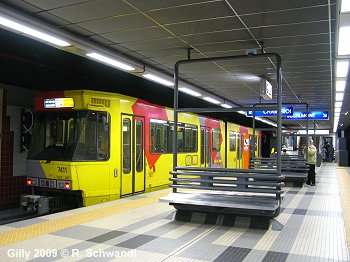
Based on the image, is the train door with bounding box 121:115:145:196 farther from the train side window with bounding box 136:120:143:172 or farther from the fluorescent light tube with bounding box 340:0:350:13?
the fluorescent light tube with bounding box 340:0:350:13

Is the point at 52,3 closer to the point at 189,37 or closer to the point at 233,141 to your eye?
the point at 189,37

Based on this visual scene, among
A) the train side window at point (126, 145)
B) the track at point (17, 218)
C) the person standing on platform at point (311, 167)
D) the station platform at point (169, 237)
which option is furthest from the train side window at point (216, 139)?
the track at point (17, 218)

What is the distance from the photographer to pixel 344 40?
6195 mm

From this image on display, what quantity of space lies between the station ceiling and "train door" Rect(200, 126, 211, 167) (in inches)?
113

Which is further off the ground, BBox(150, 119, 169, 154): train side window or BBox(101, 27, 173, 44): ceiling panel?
BBox(101, 27, 173, 44): ceiling panel

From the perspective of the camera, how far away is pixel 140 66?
8.29m

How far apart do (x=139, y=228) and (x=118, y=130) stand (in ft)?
10.8

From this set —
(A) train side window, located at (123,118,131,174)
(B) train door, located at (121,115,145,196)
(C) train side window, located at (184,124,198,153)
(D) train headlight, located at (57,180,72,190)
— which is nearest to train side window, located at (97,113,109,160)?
(B) train door, located at (121,115,145,196)

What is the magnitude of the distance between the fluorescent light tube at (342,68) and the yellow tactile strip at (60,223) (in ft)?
17.2

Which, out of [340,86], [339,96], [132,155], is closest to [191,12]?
[132,155]

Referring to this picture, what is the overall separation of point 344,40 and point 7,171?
28.0ft

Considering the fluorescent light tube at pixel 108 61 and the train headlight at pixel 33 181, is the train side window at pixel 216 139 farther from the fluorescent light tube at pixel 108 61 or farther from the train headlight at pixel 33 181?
the train headlight at pixel 33 181

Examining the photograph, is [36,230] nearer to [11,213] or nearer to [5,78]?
[11,213]

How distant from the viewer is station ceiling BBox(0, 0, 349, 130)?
5031 millimetres
